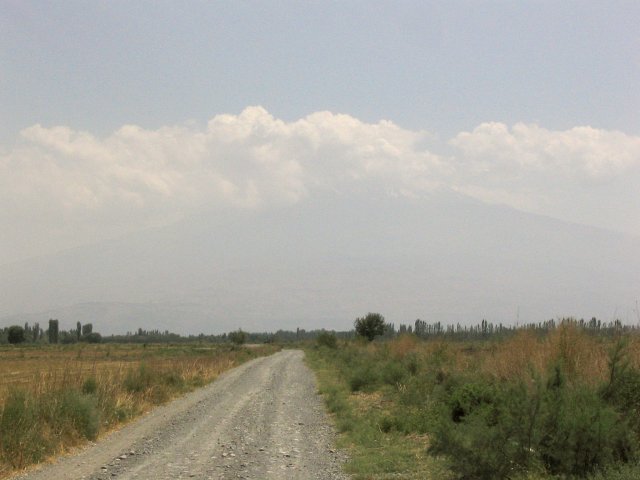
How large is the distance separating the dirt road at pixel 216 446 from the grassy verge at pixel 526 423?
90 cm

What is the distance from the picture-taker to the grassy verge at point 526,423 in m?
7.62

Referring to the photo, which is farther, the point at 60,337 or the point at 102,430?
the point at 60,337

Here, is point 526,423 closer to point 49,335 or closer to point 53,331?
point 53,331

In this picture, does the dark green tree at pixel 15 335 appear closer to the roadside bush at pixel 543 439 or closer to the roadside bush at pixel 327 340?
the roadside bush at pixel 327 340

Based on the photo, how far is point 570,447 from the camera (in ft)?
25.1

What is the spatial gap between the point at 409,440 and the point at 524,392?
517cm

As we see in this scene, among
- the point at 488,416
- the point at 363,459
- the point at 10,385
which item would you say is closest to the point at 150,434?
the point at 10,385

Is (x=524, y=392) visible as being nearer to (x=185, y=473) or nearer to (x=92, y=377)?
(x=185, y=473)

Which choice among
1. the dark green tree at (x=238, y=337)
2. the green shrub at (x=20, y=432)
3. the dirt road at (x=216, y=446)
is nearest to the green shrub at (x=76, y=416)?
the dirt road at (x=216, y=446)

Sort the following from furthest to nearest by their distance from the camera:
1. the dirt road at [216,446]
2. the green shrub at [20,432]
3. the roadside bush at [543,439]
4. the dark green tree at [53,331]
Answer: the dark green tree at [53,331], the green shrub at [20,432], the dirt road at [216,446], the roadside bush at [543,439]

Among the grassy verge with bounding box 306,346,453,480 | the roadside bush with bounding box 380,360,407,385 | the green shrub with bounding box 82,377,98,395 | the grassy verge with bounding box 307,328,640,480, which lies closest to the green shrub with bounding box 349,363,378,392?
the roadside bush with bounding box 380,360,407,385

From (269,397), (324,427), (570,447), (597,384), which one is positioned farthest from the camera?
(269,397)

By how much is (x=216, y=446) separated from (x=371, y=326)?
75918 millimetres

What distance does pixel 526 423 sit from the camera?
26.5 feet
